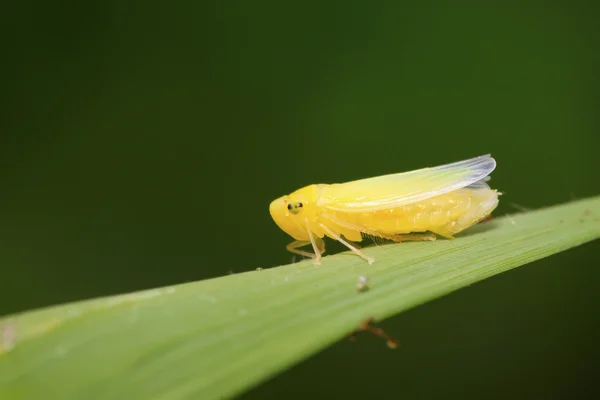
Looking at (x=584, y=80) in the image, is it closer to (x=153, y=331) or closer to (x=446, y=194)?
(x=446, y=194)

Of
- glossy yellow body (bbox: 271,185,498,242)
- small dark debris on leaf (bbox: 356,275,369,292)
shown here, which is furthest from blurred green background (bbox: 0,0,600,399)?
small dark debris on leaf (bbox: 356,275,369,292)

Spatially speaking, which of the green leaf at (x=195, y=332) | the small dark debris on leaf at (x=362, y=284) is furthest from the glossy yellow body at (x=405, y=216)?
the small dark debris on leaf at (x=362, y=284)

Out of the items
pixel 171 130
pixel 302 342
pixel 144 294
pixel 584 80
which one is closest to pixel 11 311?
pixel 171 130

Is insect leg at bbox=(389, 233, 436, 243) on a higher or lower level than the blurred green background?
lower

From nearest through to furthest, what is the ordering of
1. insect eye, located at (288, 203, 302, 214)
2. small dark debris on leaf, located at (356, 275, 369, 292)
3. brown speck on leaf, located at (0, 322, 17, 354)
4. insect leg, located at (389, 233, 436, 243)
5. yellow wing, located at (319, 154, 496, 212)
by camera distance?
brown speck on leaf, located at (0, 322, 17, 354) < small dark debris on leaf, located at (356, 275, 369, 292) < insect leg, located at (389, 233, 436, 243) < yellow wing, located at (319, 154, 496, 212) < insect eye, located at (288, 203, 302, 214)

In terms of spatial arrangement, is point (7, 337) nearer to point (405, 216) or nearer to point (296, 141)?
point (405, 216)

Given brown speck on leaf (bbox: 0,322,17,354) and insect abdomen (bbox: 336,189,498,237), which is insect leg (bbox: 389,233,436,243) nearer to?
insect abdomen (bbox: 336,189,498,237)

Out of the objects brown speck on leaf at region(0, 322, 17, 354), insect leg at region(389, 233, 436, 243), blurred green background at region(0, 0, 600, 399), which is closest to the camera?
brown speck on leaf at region(0, 322, 17, 354)
